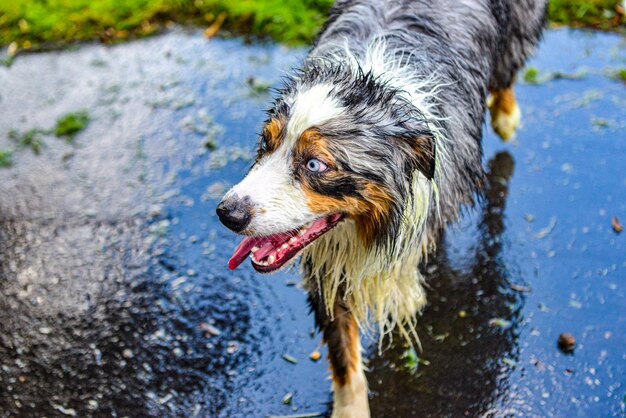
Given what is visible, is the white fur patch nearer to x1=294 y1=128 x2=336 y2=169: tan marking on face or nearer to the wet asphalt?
x1=294 y1=128 x2=336 y2=169: tan marking on face

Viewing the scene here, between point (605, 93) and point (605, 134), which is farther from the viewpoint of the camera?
point (605, 93)

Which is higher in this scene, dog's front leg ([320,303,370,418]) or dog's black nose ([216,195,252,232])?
dog's black nose ([216,195,252,232])

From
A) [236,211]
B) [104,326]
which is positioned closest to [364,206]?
[236,211]

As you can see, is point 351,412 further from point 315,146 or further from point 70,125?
point 70,125

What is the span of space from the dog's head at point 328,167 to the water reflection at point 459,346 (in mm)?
1024

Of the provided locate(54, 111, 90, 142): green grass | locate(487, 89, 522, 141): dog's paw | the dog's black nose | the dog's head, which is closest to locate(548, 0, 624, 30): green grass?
locate(487, 89, 522, 141): dog's paw

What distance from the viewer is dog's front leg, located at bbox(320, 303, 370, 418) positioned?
3.03 m

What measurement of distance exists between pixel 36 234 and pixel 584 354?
3.25 meters

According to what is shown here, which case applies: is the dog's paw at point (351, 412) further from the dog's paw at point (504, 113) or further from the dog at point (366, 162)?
the dog's paw at point (504, 113)

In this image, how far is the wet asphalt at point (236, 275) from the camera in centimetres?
325

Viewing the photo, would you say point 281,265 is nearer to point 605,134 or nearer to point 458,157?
point 458,157

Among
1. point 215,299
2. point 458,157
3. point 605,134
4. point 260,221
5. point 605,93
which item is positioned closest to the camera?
point 260,221

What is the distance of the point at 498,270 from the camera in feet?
12.3

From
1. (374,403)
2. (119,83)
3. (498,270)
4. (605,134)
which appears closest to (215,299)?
(374,403)
